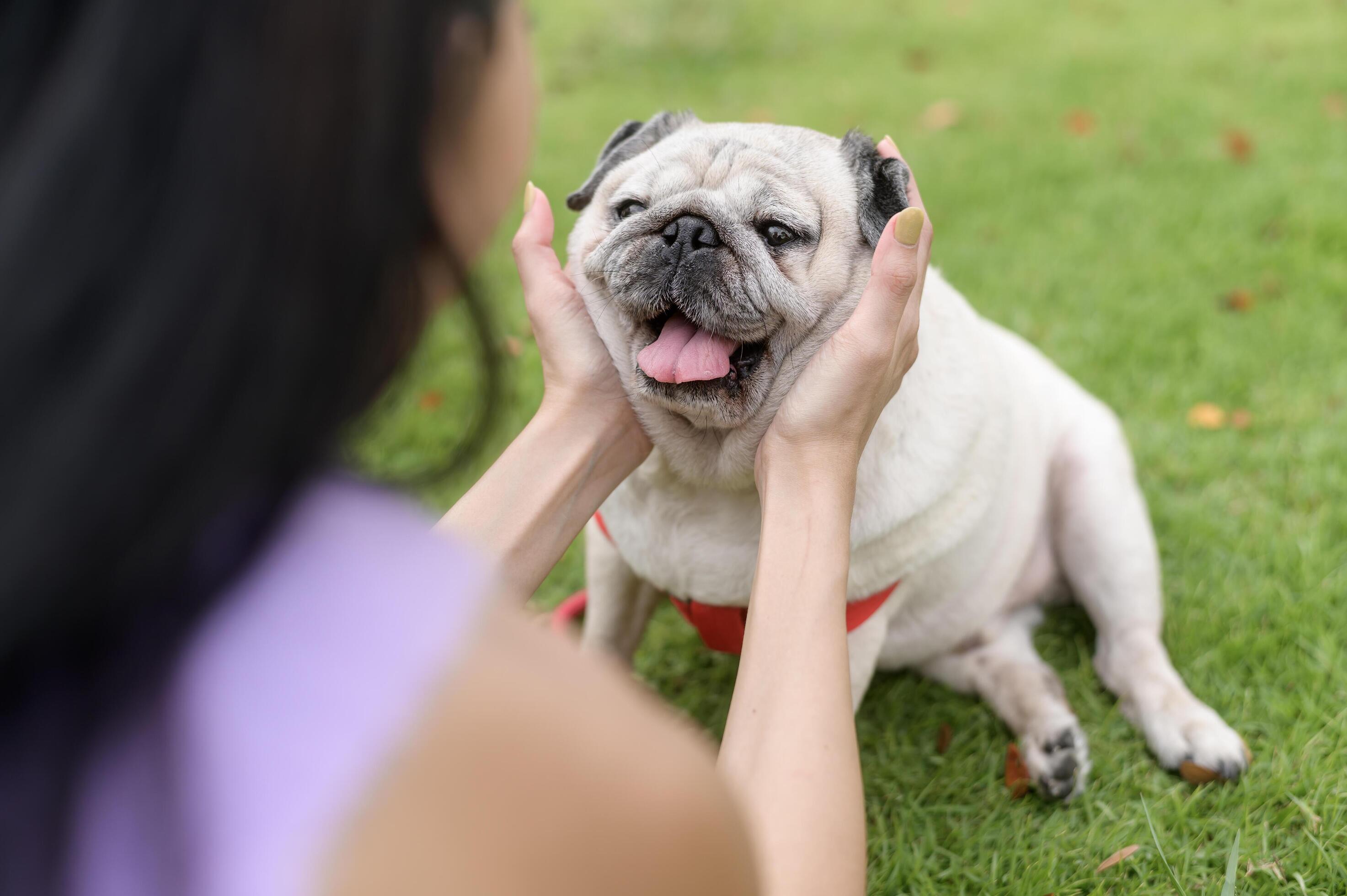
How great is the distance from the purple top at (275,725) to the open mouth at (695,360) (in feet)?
3.55

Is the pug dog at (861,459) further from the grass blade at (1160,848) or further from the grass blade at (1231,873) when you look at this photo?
the grass blade at (1231,873)

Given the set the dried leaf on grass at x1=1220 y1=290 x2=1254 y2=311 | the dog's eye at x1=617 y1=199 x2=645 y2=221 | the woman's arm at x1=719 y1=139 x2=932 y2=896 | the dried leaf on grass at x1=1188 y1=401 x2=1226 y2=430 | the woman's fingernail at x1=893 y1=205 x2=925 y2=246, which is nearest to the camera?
the woman's arm at x1=719 y1=139 x2=932 y2=896

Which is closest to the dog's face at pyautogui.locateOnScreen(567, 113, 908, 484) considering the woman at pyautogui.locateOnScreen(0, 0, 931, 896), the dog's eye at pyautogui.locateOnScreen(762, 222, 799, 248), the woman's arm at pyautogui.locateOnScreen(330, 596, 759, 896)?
the dog's eye at pyautogui.locateOnScreen(762, 222, 799, 248)

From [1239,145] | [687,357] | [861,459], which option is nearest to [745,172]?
[687,357]

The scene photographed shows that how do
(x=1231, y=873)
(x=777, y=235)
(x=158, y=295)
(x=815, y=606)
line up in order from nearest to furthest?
(x=158, y=295) < (x=815, y=606) < (x=1231, y=873) < (x=777, y=235)

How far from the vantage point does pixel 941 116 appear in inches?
238

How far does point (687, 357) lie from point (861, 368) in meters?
0.33

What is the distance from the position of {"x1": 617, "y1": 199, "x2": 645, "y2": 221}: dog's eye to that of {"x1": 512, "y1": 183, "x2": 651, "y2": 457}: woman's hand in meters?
0.17

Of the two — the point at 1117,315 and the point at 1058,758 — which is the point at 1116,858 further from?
the point at 1117,315

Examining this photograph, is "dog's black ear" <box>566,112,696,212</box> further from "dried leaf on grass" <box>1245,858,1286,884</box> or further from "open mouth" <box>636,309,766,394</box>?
"dried leaf on grass" <box>1245,858,1286,884</box>

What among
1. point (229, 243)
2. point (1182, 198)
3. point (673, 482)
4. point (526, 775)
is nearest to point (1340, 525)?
point (673, 482)

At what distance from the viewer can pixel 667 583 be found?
86.7 inches

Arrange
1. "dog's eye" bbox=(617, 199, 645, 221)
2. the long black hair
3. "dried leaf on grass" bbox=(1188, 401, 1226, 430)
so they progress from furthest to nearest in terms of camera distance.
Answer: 1. "dried leaf on grass" bbox=(1188, 401, 1226, 430)
2. "dog's eye" bbox=(617, 199, 645, 221)
3. the long black hair

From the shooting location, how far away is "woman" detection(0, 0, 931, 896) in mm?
730
